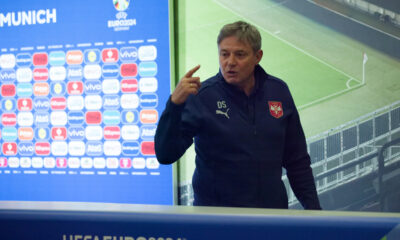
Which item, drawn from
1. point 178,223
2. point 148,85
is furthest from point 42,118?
point 178,223

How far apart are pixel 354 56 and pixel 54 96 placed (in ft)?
7.24

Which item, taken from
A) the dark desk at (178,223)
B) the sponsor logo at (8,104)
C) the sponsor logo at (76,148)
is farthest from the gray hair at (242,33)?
the sponsor logo at (8,104)

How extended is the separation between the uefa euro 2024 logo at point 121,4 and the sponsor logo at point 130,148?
3.27 feet

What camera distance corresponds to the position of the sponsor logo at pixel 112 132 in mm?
3348

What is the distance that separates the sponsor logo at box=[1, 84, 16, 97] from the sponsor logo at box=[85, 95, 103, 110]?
2.17 ft

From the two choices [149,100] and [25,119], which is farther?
[25,119]

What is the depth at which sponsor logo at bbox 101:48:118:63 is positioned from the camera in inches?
133

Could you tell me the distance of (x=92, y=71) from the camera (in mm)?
3424

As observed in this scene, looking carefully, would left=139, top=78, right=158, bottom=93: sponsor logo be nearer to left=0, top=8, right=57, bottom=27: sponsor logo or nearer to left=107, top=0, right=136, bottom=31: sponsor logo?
left=107, top=0, right=136, bottom=31: sponsor logo

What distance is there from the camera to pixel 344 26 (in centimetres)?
296

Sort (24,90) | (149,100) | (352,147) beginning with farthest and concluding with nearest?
(24,90) < (149,100) < (352,147)

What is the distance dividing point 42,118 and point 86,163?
0.51 m

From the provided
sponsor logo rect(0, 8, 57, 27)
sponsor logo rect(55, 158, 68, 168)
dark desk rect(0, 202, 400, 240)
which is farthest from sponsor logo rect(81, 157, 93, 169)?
dark desk rect(0, 202, 400, 240)

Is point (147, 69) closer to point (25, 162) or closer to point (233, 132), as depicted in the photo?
point (25, 162)
